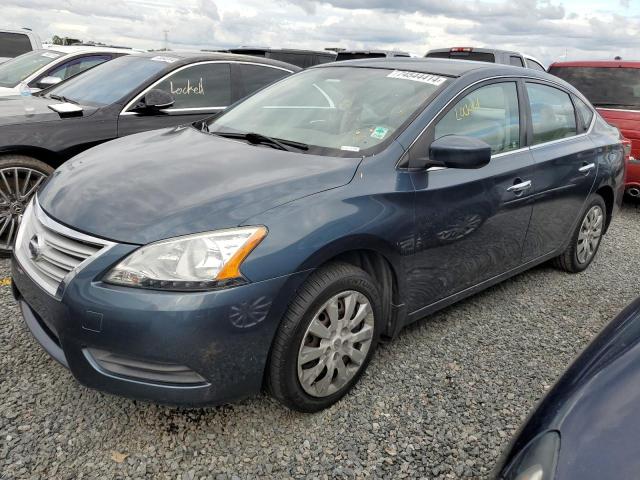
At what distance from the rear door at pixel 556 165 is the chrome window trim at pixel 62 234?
8.69ft

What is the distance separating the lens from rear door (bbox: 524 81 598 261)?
3.58 m

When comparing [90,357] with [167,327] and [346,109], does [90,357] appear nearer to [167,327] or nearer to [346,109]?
[167,327]

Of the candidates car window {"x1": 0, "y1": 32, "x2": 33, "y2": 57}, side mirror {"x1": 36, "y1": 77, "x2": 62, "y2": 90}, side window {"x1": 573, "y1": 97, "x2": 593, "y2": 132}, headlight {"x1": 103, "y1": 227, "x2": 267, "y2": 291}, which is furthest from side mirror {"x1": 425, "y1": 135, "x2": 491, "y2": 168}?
car window {"x1": 0, "y1": 32, "x2": 33, "y2": 57}

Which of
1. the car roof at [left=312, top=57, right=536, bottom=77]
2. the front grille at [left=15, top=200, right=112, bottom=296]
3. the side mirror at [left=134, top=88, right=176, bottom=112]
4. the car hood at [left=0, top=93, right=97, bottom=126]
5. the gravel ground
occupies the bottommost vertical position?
the gravel ground

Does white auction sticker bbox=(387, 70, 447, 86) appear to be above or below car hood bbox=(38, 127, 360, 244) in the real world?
above

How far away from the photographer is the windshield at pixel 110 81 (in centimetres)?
471

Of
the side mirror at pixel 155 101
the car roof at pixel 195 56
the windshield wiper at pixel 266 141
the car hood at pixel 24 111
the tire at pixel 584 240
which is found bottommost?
the tire at pixel 584 240

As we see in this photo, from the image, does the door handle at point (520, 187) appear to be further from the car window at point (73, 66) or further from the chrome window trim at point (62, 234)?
the car window at point (73, 66)

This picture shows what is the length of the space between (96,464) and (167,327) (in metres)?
0.68

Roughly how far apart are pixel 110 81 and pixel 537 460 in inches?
188

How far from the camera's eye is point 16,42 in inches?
422

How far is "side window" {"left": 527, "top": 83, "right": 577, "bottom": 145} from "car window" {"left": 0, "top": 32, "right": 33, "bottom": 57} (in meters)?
10.4

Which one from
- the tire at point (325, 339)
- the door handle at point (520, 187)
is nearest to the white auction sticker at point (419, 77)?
the door handle at point (520, 187)

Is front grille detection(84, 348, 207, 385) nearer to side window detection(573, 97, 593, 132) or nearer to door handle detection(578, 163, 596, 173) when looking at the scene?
door handle detection(578, 163, 596, 173)
